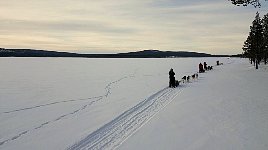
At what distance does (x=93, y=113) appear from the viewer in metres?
13.7

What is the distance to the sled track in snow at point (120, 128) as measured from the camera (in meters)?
8.63

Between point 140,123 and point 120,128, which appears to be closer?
point 120,128

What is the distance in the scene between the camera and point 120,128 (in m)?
10.4

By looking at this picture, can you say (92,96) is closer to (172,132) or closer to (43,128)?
(43,128)

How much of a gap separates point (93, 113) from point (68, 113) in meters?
1.14

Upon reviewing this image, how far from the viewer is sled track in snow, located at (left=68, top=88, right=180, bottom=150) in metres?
8.63

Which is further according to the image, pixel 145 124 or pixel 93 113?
pixel 93 113

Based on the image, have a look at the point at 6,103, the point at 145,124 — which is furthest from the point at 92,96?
the point at 145,124

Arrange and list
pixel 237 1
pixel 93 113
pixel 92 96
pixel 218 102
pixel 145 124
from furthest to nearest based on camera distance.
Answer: pixel 92 96
pixel 237 1
pixel 218 102
pixel 93 113
pixel 145 124

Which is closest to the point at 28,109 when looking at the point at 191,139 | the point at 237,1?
the point at 191,139

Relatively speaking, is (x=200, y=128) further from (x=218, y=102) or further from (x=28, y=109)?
(x=28, y=109)

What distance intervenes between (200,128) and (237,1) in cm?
902

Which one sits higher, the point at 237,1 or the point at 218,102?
the point at 237,1

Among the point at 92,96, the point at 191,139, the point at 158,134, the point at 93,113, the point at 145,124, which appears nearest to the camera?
the point at 191,139
